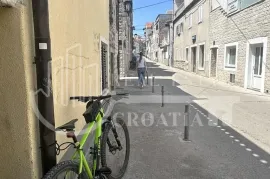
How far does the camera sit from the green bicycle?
2250 millimetres

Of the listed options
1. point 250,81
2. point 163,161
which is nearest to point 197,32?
point 250,81

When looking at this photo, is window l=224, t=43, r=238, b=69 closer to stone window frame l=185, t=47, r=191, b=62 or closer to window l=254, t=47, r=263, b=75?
window l=254, t=47, r=263, b=75

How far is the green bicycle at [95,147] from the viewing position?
225 centimetres

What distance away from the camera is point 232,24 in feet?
49.9

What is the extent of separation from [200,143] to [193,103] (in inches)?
169

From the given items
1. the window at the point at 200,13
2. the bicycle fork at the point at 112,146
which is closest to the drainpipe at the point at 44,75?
the bicycle fork at the point at 112,146

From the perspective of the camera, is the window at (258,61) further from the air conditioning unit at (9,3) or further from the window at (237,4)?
the air conditioning unit at (9,3)

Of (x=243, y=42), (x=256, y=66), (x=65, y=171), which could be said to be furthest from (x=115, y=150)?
(x=243, y=42)

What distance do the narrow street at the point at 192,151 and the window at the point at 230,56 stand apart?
9387mm

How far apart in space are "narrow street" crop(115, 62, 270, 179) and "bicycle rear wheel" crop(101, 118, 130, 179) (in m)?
0.15

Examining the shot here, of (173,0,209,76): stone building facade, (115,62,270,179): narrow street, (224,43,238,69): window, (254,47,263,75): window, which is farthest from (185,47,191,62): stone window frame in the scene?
(115,62,270,179): narrow street

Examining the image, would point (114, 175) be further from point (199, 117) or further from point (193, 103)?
point (193, 103)

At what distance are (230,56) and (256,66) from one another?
375 centimetres

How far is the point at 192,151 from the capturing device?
4605 millimetres
